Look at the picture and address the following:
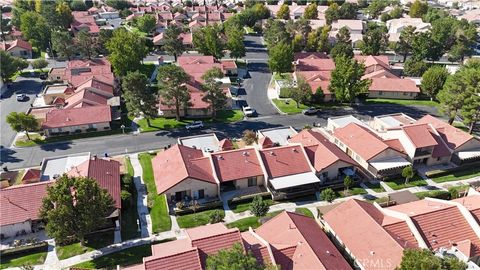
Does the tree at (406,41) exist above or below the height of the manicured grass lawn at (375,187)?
above

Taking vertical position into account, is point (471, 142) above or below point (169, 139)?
above

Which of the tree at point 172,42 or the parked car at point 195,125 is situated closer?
the parked car at point 195,125

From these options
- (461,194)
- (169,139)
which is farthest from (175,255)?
(461,194)

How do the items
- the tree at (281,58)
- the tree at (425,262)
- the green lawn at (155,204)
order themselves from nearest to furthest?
1. the tree at (425,262)
2. the green lawn at (155,204)
3. the tree at (281,58)


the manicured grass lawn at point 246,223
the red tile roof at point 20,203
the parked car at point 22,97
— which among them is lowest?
the parked car at point 22,97

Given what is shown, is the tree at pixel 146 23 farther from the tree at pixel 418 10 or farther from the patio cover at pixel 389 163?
the tree at pixel 418 10

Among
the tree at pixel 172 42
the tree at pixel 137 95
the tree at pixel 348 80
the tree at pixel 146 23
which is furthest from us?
the tree at pixel 146 23

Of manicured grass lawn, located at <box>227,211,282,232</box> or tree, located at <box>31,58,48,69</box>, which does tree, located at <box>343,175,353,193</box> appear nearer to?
manicured grass lawn, located at <box>227,211,282,232</box>

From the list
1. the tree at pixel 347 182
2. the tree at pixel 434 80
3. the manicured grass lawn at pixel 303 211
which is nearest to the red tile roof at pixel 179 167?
the manicured grass lawn at pixel 303 211

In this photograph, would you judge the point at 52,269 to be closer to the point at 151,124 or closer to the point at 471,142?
the point at 151,124
